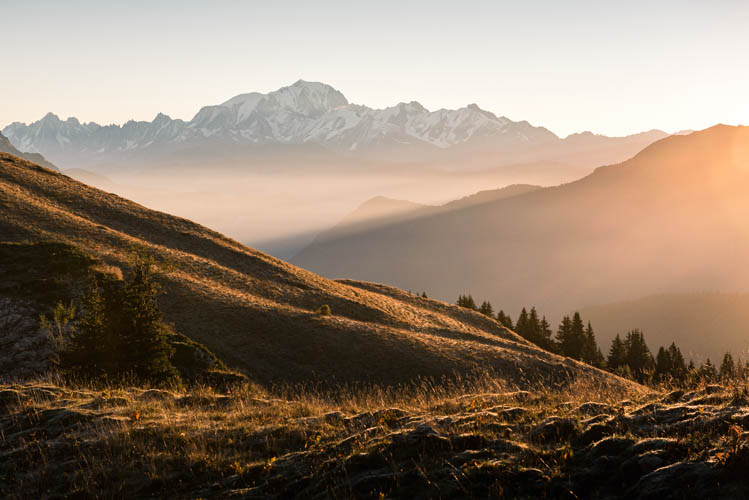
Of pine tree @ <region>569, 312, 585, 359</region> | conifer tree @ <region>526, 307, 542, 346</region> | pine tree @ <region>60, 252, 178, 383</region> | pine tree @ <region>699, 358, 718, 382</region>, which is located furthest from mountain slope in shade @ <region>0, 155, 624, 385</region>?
pine tree @ <region>569, 312, 585, 359</region>

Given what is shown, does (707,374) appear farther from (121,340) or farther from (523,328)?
(523,328)

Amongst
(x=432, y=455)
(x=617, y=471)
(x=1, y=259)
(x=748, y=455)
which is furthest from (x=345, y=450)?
(x=1, y=259)

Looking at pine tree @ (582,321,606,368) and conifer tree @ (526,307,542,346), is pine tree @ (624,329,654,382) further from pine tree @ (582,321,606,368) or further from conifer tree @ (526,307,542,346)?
conifer tree @ (526,307,542,346)

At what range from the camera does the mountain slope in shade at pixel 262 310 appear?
106 ft

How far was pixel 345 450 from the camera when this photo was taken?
322 inches

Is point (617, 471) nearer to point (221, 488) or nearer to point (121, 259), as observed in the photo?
point (221, 488)

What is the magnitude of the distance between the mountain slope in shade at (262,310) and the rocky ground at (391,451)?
18852mm

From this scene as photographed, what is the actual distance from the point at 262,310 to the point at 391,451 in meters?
31.8

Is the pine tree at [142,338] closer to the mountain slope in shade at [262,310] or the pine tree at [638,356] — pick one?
the mountain slope in shade at [262,310]

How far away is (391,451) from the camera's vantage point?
25.7ft

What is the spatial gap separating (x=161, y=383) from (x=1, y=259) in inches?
855

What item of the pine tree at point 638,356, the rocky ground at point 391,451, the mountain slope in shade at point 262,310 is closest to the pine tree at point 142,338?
the rocky ground at point 391,451

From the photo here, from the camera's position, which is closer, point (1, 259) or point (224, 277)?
point (1, 259)

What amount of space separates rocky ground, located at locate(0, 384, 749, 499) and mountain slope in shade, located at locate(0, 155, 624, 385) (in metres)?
18.9
